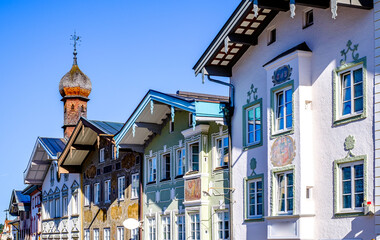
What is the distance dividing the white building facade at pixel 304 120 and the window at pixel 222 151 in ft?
3.45

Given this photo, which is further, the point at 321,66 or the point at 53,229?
the point at 53,229

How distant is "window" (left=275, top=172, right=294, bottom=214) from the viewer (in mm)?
19859

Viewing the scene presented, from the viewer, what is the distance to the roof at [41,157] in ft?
141

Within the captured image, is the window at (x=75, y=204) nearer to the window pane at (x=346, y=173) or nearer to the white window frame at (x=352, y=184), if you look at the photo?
the white window frame at (x=352, y=184)

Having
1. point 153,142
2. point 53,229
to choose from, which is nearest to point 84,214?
point 53,229

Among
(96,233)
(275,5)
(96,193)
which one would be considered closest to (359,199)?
(275,5)

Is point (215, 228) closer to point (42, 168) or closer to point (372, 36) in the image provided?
point (372, 36)

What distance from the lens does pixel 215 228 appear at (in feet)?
81.2

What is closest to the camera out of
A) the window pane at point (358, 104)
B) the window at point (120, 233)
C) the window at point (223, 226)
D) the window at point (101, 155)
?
the window pane at point (358, 104)

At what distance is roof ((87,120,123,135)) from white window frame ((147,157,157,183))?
122 inches

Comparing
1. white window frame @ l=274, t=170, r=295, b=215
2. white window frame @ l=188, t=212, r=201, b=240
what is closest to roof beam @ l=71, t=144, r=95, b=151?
white window frame @ l=188, t=212, r=201, b=240

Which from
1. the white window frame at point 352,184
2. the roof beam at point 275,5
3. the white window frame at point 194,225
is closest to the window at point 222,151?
the white window frame at point 194,225

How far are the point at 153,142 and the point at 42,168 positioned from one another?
62.2 ft

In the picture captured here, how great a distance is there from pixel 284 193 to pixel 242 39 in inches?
214
